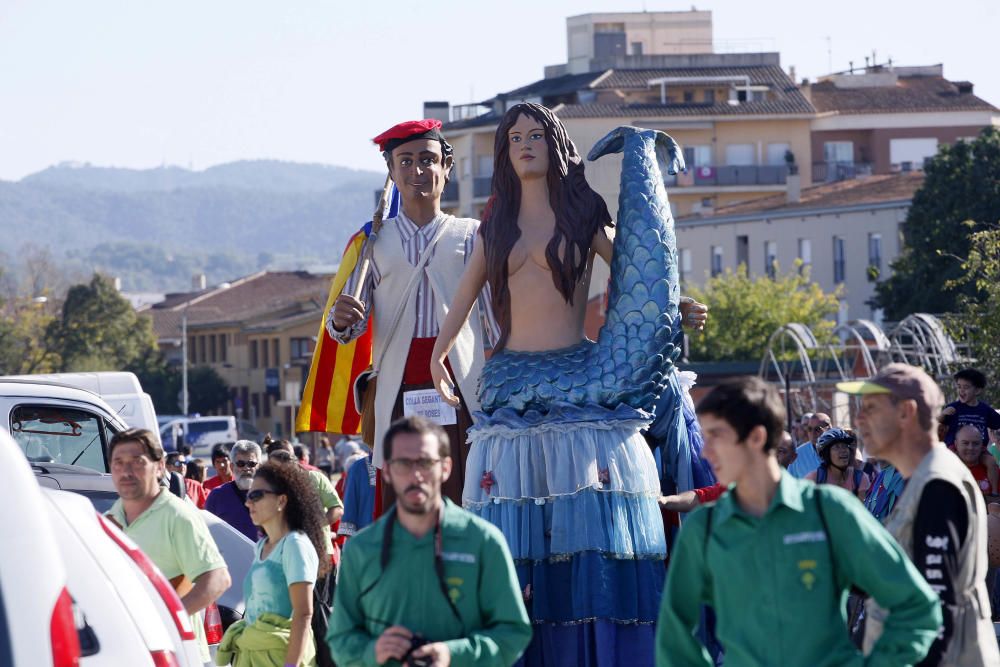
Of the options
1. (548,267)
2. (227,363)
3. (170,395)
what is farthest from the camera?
(227,363)

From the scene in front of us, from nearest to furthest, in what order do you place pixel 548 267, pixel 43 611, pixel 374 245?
pixel 43 611, pixel 548 267, pixel 374 245

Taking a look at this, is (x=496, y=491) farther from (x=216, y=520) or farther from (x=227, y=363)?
(x=227, y=363)

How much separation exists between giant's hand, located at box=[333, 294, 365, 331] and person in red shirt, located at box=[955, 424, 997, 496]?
4393 mm

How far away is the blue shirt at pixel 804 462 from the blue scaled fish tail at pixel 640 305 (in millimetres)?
4317

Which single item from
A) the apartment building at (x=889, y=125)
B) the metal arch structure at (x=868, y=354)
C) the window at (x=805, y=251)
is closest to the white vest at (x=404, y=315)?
the metal arch structure at (x=868, y=354)

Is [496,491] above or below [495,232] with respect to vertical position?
below

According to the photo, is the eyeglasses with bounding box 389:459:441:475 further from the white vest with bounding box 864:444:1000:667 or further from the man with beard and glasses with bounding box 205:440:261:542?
the man with beard and glasses with bounding box 205:440:261:542

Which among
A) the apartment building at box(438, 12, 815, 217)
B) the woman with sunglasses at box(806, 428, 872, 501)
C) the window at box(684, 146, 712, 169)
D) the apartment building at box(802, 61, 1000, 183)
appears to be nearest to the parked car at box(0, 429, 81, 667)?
the woman with sunglasses at box(806, 428, 872, 501)

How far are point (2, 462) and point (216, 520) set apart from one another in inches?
301

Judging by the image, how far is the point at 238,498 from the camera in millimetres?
14469

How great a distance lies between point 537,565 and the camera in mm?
8273

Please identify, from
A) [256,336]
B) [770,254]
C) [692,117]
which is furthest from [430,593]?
[256,336]

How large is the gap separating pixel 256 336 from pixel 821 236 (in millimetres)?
40321

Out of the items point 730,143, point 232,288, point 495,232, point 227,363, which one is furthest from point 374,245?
point 232,288
